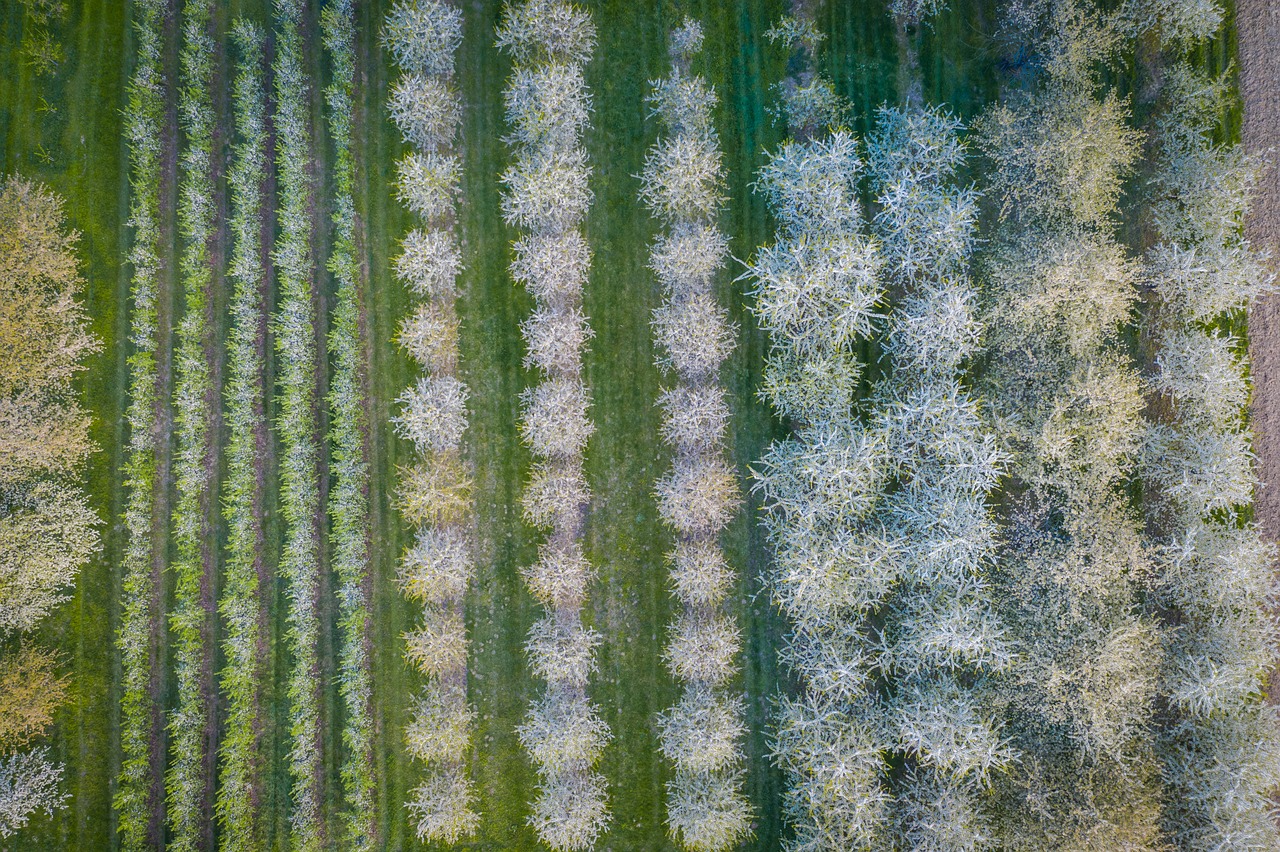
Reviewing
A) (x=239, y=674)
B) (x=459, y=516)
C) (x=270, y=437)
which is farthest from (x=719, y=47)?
(x=239, y=674)

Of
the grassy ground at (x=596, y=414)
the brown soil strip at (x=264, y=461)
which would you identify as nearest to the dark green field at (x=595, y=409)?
the grassy ground at (x=596, y=414)

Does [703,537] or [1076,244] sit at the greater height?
[1076,244]

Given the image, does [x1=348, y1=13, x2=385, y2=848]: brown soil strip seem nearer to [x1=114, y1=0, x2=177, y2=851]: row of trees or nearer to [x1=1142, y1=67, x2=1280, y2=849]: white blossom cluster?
[x1=114, y1=0, x2=177, y2=851]: row of trees

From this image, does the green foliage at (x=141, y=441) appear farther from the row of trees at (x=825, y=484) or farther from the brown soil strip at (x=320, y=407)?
the row of trees at (x=825, y=484)

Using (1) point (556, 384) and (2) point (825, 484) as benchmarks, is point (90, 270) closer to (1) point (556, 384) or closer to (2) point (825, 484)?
(1) point (556, 384)

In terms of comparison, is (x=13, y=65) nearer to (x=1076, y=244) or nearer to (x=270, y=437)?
(x=270, y=437)

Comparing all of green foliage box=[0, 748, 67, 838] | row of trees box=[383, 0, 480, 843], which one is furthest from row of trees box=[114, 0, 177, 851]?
row of trees box=[383, 0, 480, 843]
